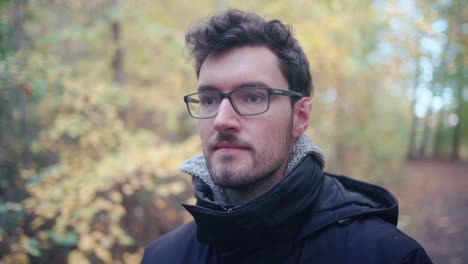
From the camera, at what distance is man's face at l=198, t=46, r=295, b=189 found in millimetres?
1623

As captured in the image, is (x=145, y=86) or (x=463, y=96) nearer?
(x=145, y=86)

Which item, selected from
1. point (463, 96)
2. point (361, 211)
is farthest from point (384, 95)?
point (361, 211)

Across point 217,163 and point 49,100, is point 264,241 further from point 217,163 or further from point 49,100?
point 49,100

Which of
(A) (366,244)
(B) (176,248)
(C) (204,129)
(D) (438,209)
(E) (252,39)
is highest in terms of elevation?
(E) (252,39)

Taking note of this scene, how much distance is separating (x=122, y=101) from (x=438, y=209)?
9515mm

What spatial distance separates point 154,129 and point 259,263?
684 centimetres

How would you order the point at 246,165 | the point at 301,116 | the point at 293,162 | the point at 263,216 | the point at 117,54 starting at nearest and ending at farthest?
the point at 263,216
the point at 246,165
the point at 293,162
the point at 301,116
the point at 117,54

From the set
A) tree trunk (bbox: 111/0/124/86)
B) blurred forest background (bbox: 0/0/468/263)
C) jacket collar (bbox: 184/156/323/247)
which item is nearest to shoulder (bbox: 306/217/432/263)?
jacket collar (bbox: 184/156/323/247)

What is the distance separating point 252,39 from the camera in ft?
5.70

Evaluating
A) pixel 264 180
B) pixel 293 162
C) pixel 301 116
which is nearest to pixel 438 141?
pixel 301 116

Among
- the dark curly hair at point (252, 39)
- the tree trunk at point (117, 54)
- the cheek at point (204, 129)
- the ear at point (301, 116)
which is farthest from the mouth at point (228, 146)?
the tree trunk at point (117, 54)

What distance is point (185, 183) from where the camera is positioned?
496 centimetres

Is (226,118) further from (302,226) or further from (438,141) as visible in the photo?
(438,141)

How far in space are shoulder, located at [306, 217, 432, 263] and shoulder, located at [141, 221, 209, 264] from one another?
2.26 feet
